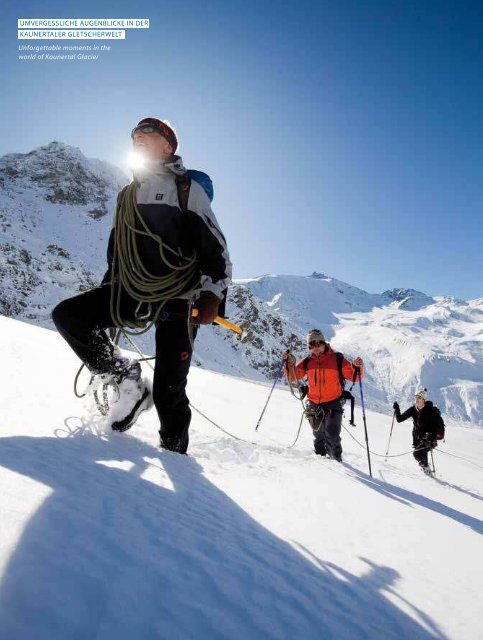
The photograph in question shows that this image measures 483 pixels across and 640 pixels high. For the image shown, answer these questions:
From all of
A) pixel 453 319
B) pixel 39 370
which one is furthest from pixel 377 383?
pixel 453 319

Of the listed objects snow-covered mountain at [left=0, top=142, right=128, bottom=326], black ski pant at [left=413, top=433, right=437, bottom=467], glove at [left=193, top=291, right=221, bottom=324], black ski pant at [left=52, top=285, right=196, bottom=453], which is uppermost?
snow-covered mountain at [left=0, top=142, right=128, bottom=326]

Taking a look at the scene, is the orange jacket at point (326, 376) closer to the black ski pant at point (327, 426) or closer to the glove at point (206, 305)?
the black ski pant at point (327, 426)

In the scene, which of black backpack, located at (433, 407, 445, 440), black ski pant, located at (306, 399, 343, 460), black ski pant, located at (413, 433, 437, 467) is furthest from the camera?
black backpack, located at (433, 407, 445, 440)

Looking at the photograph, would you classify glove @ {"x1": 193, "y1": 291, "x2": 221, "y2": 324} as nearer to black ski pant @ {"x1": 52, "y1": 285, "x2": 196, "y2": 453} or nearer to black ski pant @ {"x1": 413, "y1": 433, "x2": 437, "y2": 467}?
black ski pant @ {"x1": 52, "y1": 285, "x2": 196, "y2": 453}

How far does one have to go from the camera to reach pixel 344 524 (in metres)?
1.95

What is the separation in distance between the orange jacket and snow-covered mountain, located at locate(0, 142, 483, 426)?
2173 centimetres

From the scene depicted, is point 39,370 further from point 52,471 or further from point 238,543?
point 238,543

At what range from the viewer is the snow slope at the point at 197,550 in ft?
2.74

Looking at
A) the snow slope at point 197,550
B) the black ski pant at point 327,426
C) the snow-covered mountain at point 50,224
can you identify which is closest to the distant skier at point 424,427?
the black ski pant at point 327,426

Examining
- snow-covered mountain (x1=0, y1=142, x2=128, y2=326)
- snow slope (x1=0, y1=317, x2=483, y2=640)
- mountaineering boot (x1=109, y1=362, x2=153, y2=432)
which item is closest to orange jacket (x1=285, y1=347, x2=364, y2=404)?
snow slope (x1=0, y1=317, x2=483, y2=640)

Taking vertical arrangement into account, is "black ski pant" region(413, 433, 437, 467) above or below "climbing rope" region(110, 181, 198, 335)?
below

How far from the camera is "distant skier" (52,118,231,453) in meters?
2.72

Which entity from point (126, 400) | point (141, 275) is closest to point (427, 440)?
point (126, 400)

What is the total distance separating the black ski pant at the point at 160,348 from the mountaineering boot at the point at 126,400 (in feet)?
0.29
